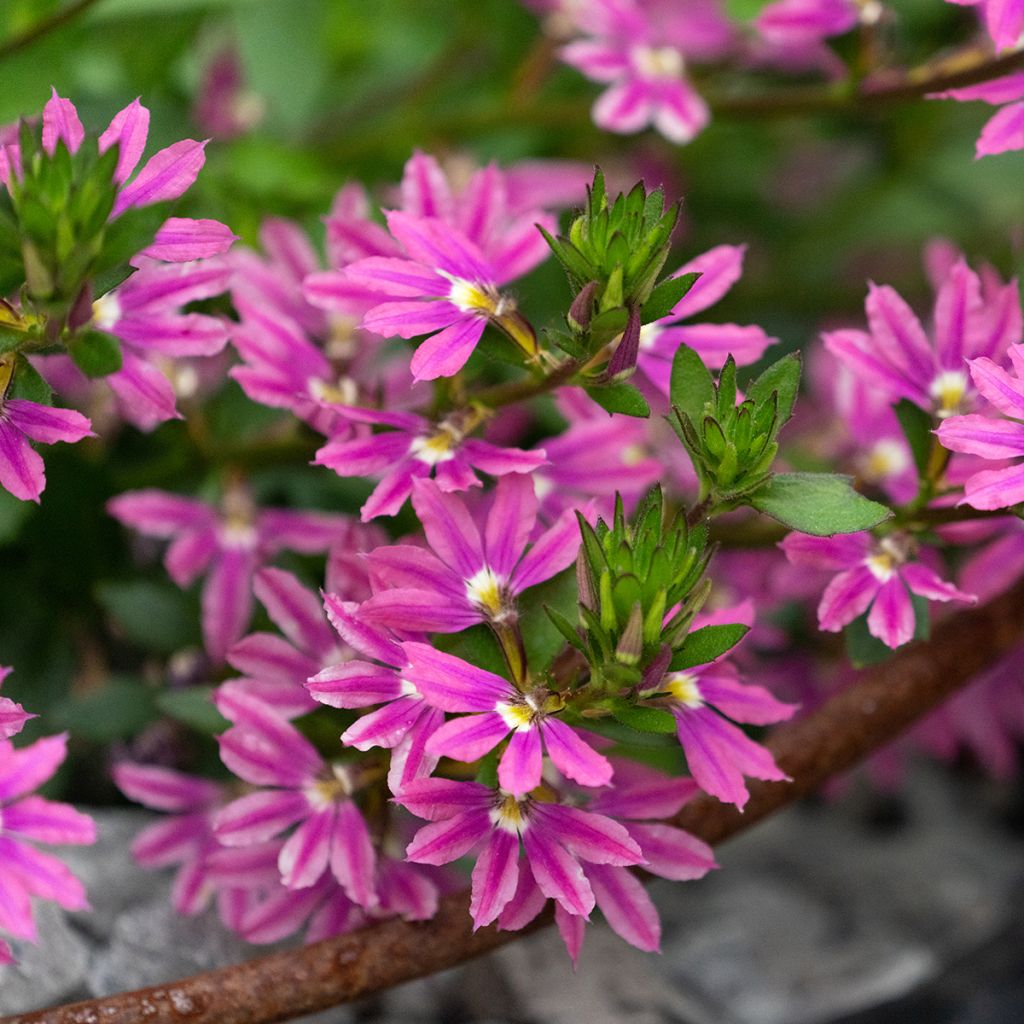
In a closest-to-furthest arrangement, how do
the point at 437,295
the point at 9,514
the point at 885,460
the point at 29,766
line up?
the point at 29,766 → the point at 437,295 → the point at 9,514 → the point at 885,460

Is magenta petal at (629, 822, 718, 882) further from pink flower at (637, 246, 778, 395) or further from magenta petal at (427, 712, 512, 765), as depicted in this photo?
pink flower at (637, 246, 778, 395)

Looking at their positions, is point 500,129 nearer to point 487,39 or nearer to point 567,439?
point 487,39

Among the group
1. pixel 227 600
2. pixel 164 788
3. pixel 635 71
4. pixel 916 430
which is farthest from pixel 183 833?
pixel 635 71

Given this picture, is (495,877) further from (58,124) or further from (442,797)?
(58,124)

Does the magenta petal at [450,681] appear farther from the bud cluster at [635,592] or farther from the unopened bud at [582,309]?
the unopened bud at [582,309]

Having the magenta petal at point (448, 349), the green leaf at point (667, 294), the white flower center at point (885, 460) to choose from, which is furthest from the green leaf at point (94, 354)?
the white flower center at point (885, 460)

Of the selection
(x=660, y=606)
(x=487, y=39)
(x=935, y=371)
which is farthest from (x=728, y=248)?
(x=487, y=39)

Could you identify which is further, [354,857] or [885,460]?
[885,460]
